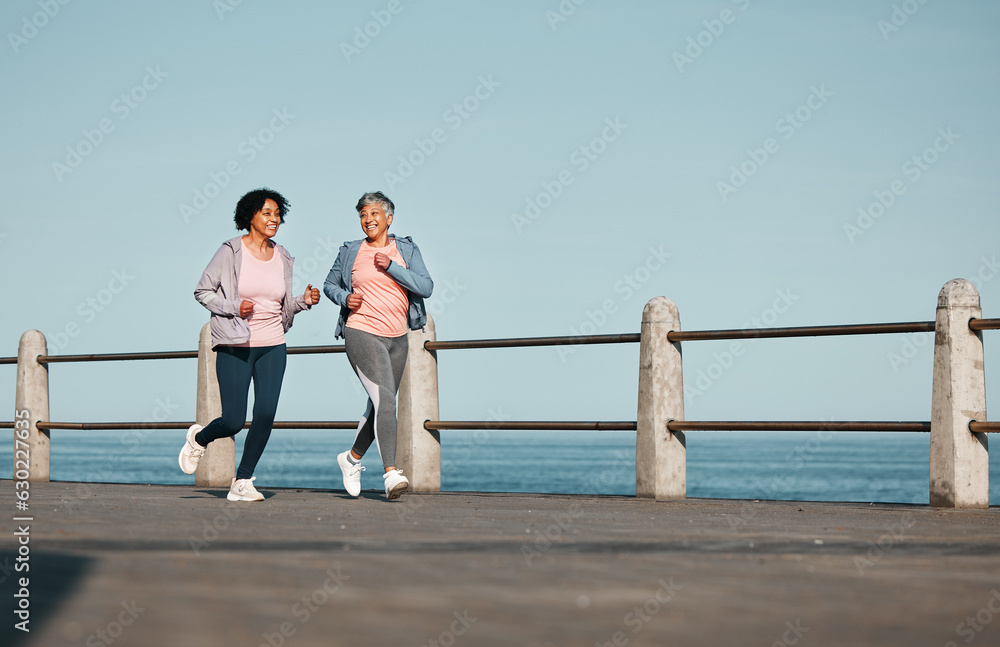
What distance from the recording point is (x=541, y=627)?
8.05ft

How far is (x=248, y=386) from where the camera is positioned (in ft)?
23.0

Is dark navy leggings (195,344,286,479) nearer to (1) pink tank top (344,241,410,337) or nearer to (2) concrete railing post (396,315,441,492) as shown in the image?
(1) pink tank top (344,241,410,337)

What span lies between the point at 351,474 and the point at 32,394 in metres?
4.92

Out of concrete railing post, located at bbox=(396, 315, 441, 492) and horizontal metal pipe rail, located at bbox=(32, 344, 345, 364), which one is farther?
horizontal metal pipe rail, located at bbox=(32, 344, 345, 364)

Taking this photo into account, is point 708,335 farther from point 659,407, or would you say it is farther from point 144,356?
point 144,356

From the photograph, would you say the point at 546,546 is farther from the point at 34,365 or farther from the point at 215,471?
the point at 34,365

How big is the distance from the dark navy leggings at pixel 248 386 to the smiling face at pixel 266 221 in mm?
678

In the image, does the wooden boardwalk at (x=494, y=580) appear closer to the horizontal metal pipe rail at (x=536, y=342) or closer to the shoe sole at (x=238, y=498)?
the shoe sole at (x=238, y=498)

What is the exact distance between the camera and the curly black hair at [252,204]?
7023 mm

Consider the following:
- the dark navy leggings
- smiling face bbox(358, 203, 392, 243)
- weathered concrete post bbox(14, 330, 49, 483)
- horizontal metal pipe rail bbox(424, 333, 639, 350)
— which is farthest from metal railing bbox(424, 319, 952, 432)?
weathered concrete post bbox(14, 330, 49, 483)

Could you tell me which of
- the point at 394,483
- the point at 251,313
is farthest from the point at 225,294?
the point at 394,483

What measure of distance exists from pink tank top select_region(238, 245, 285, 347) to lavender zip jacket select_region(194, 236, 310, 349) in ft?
0.13

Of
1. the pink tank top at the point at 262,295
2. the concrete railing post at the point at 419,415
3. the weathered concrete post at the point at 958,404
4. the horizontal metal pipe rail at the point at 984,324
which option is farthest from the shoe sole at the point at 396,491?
the horizontal metal pipe rail at the point at 984,324

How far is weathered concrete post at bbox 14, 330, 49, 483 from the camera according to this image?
35.0 feet
